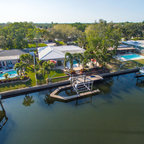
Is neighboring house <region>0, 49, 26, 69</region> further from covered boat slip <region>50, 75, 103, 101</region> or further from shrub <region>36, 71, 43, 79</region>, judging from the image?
covered boat slip <region>50, 75, 103, 101</region>

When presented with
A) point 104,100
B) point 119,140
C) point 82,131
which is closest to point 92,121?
point 82,131

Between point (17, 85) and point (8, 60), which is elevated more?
point (8, 60)

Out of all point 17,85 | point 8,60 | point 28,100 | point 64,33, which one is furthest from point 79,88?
point 64,33

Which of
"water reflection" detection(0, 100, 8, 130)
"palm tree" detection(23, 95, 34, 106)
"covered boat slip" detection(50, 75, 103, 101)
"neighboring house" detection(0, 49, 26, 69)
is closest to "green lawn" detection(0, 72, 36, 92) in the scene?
"palm tree" detection(23, 95, 34, 106)

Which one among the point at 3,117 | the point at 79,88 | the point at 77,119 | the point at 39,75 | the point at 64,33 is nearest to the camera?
the point at 77,119

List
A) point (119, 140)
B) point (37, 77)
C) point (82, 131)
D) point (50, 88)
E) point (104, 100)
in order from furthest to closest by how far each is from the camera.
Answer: point (37, 77)
point (50, 88)
point (104, 100)
point (82, 131)
point (119, 140)

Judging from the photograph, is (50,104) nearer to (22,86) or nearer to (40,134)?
(40,134)

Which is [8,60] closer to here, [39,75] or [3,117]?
[39,75]

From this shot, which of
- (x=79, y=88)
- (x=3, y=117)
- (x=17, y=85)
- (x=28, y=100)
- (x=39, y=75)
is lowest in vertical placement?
(x=3, y=117)

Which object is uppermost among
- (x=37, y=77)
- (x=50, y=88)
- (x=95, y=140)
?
(x=37, y=77)
